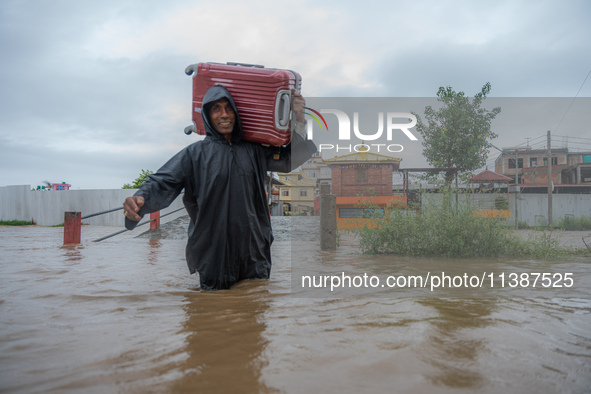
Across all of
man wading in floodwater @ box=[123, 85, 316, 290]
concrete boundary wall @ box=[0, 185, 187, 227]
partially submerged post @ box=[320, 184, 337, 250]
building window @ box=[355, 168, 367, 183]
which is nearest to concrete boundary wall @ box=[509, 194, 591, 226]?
building window @ box=[355, 168, 367, 183]

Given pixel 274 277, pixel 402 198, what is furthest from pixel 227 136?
pixel 402 198

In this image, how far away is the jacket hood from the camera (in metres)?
3.15

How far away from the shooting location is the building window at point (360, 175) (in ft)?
79.9

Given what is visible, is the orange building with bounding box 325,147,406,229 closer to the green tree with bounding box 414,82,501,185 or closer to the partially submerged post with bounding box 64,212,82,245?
the green tree with bounding box 414,82,501,185

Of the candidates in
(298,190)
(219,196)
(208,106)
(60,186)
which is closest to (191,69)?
(208,106)

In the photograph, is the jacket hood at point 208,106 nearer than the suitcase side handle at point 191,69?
Yes

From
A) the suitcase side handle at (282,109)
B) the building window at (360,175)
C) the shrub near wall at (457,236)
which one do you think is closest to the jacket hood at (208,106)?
the suitcase side handle at (282,109)

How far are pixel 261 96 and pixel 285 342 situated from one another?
83.2 inches

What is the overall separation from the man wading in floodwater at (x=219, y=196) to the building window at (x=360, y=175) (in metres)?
21.5

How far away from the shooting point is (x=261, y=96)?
3.36 metres

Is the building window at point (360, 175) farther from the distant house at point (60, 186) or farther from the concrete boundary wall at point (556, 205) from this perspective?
the distant house at point (60, 186)

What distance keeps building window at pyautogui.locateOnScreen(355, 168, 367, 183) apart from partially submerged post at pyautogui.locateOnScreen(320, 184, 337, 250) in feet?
55.6

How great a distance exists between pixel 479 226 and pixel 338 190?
18536 mm

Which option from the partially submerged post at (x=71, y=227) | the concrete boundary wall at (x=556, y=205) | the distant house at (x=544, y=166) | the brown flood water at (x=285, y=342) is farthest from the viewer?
the distant house at (x=544, y=166)
